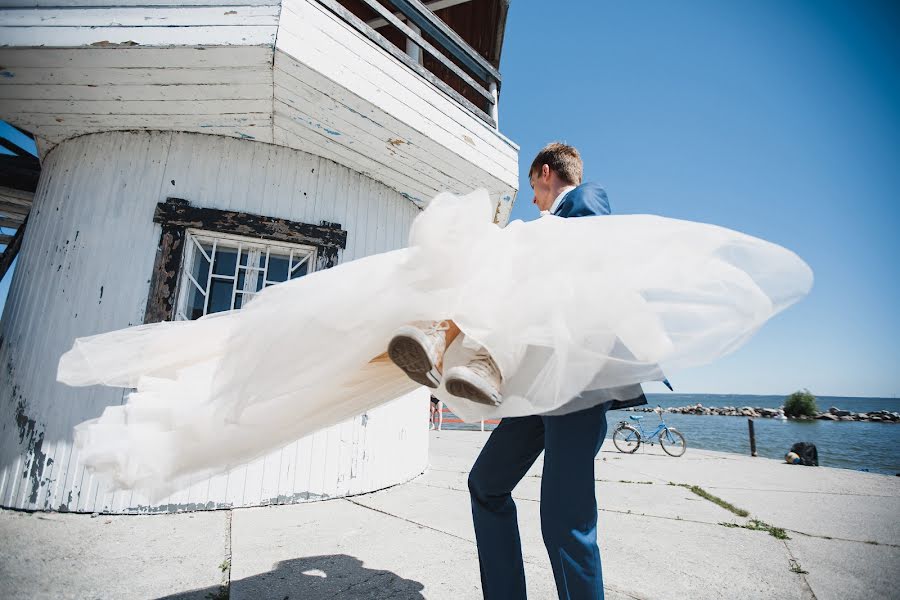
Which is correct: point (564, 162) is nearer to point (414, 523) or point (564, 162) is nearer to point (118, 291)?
point (414, 523)

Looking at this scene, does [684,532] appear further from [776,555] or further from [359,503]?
[359,503]

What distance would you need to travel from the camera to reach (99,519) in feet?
9.53

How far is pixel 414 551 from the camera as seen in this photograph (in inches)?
94.1

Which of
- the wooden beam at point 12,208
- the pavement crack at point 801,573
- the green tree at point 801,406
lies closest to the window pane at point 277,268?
the wooden beam at point 12,208

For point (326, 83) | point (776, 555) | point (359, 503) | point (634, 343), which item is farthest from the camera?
point (359, 503)

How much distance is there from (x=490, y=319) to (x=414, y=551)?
188 cm

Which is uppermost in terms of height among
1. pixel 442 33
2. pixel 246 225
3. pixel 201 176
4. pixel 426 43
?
pixel 442 33

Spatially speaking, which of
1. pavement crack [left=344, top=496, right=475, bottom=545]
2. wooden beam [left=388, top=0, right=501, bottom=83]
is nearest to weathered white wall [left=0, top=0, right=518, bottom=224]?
wooden beam [left=388, top=0, right=501, bottom=83]

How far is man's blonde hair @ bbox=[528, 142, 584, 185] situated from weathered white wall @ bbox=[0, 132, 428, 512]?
2.57m

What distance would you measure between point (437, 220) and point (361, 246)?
9.99ft

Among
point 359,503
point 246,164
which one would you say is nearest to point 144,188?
point 246,164

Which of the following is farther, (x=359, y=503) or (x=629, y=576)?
(x=359, y=503)

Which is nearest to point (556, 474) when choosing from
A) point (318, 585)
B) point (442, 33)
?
point (318, 585)

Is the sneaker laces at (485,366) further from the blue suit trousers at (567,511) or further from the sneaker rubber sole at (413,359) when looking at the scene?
the blue suit trousers at (567,511)
